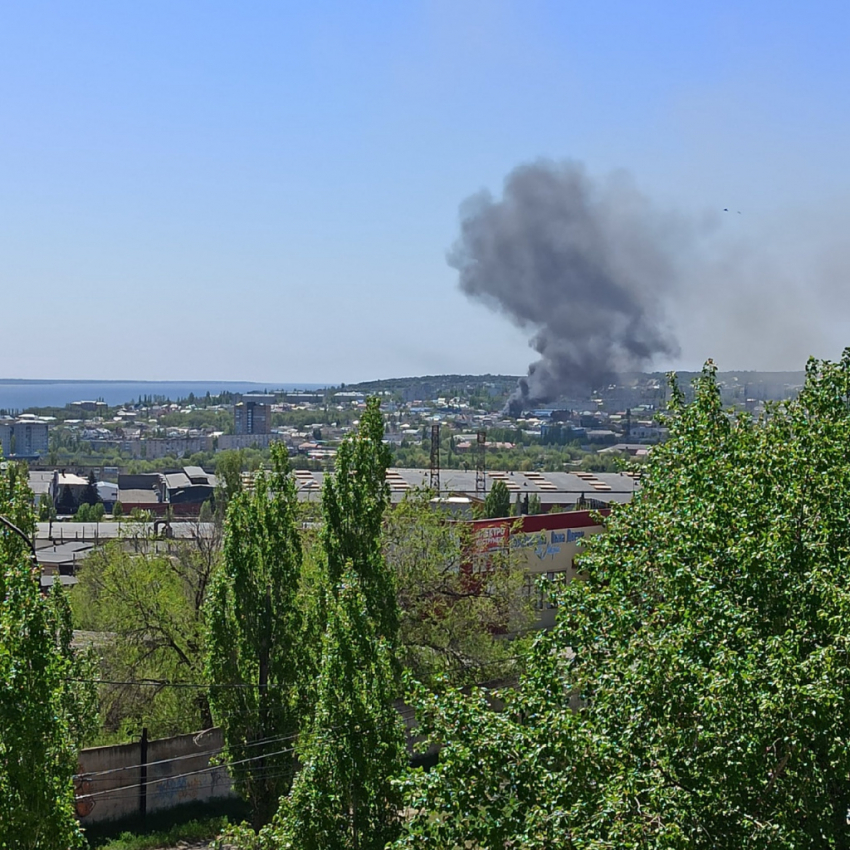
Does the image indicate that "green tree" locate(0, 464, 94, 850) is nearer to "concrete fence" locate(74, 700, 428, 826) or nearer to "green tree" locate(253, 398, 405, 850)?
"green tree" locate(253, 398, 405, 850)

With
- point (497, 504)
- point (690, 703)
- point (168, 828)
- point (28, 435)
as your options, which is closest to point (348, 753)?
point (690, 703)

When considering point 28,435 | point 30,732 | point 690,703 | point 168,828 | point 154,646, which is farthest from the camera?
point 28,435

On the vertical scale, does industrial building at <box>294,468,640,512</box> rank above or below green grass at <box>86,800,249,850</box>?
above

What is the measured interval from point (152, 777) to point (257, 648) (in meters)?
4.72

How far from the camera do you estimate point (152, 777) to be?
18.8 metres

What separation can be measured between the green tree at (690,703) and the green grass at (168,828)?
428 inches

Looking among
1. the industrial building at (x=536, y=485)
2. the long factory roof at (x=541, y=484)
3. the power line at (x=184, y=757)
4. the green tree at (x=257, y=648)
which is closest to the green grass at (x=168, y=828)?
the power line at (x=184, y=757)

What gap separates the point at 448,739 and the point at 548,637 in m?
1.68

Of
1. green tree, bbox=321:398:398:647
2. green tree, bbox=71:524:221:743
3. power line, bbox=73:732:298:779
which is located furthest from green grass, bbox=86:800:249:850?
green tree, bbox=321:398:398:647

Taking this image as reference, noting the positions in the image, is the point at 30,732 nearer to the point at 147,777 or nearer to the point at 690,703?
the point at 690,703

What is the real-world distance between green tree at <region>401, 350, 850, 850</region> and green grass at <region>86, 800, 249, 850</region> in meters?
10.9

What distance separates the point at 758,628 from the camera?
8.35 metres

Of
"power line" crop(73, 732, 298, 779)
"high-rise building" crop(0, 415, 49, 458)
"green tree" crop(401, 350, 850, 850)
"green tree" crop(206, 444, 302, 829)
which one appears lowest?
"high-rise building" crop(0, 415, 49, 458)

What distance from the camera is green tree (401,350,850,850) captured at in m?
6.95
